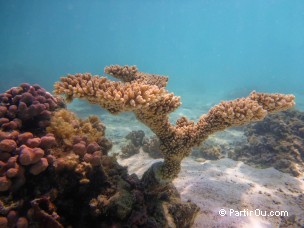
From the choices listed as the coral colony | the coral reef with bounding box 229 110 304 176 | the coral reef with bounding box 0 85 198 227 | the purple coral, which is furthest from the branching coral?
the coral reef with bounding box 229 110 304 176

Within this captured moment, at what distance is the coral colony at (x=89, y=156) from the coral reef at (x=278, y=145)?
460 cm

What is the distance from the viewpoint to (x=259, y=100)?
3.79 metres

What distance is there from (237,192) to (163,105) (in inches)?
127

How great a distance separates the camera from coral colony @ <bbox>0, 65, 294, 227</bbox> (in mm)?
2893

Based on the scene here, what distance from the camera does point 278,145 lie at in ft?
25.8

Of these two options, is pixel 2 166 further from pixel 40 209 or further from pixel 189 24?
pixel 189 24

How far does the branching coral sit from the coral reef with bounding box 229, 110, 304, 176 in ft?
14.9

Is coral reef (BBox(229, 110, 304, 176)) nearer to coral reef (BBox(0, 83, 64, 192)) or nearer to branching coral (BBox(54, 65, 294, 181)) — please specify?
branching coral (BBox(54, 65, 294, 181))

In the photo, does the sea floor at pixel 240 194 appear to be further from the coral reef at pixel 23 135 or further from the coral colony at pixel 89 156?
the coral reef at pixel 23 135

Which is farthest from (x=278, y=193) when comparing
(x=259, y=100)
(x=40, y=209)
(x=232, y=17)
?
(x=232, y=17)

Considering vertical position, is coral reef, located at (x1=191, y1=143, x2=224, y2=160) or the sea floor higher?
coral reef, located at (x1=191, y1=143, x2=224, y2=160)

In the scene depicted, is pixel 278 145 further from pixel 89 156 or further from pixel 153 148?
pixel 89 156

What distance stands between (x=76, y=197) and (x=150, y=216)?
127 centimetres

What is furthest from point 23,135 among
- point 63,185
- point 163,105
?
point 163,105
